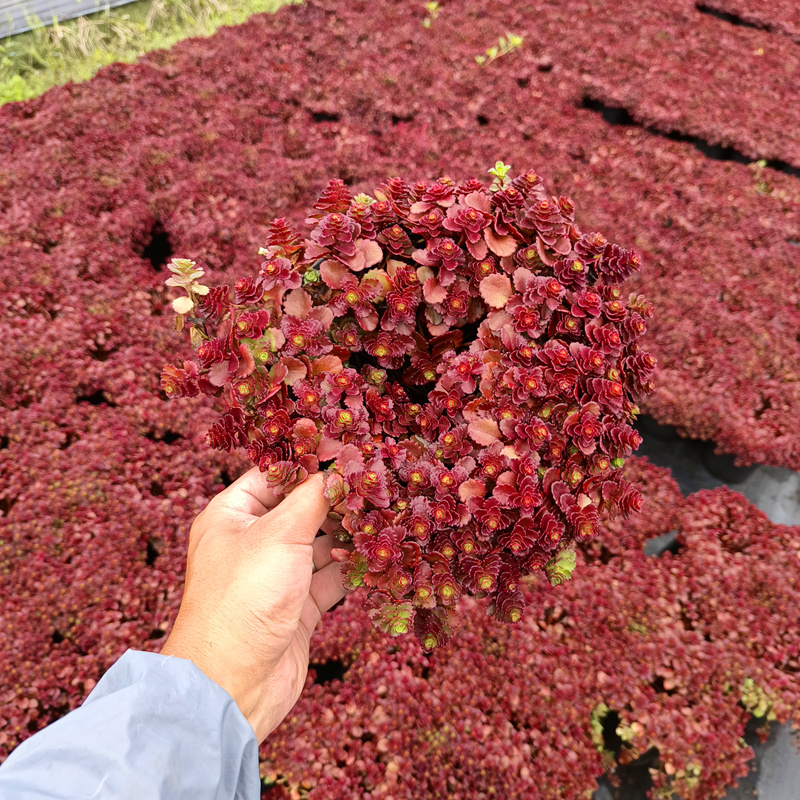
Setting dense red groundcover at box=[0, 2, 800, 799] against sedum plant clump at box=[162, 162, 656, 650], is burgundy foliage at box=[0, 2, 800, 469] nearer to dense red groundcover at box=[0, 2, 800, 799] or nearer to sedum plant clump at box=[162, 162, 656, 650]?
dense red groundcover at box=[0, 2, 800, 799]

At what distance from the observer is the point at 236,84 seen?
4.70 meters

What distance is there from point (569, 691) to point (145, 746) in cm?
205

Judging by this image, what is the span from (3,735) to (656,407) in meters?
3.87

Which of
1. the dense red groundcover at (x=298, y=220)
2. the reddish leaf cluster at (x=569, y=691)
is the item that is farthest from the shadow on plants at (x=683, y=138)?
the reddish leaf cluster at (x=569, y=691)

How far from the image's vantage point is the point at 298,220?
3.82m

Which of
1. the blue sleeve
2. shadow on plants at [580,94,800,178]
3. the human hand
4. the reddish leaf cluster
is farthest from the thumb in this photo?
shadow on plants at [580,94,800,178]

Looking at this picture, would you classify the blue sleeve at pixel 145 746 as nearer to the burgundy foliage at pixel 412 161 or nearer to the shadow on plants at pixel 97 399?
the shadow on plants at pixel 97 399

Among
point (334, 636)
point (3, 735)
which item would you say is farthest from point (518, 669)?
point (3, 735)

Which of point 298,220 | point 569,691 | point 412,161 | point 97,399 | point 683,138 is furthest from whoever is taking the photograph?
point 683,138

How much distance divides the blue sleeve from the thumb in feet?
1.40

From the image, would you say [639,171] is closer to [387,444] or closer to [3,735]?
[387,444]

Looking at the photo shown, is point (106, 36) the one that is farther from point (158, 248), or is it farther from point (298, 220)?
point (298, 220)

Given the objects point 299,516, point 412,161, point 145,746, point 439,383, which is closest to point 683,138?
point 412,161

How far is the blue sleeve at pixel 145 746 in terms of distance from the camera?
126 cm
